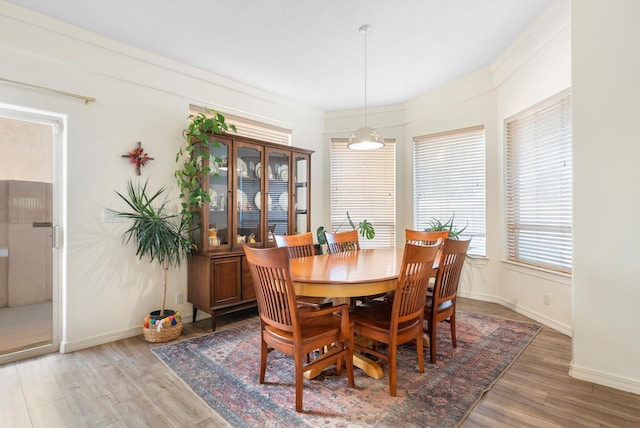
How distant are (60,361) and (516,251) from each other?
469cm

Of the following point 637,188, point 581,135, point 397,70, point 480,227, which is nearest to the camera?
point 637,188

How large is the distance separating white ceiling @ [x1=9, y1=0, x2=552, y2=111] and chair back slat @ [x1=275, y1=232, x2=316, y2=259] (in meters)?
1.92

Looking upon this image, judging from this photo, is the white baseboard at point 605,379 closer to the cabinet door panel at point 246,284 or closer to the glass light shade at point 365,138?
the glass light shade at point 365,138

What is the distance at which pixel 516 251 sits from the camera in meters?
3.74

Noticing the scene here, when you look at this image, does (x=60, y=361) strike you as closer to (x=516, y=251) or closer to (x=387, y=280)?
(x=387, y=280)

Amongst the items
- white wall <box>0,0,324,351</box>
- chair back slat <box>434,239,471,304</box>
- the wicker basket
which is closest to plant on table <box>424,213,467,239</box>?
chair back slat <box>434,239,471,304</box>

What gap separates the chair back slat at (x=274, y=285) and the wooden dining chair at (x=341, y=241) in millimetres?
1376

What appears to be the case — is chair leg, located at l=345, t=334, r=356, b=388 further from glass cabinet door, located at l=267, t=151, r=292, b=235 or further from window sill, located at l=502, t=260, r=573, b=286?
window sill, located at l=502, t=260, r=573, b=286

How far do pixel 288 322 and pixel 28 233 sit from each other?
2491mm

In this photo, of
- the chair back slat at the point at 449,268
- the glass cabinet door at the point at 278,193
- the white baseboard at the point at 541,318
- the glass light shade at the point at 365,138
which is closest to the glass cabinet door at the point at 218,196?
the glass cabinet door at the point at 278,193

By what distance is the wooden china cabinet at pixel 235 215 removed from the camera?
3.23 metres

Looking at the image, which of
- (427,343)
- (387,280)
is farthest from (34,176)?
(427,343)

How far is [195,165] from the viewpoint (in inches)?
130

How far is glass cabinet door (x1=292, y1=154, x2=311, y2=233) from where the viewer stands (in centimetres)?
422
